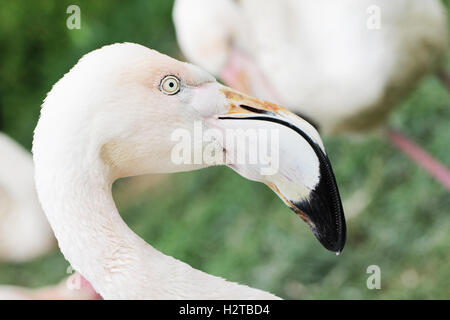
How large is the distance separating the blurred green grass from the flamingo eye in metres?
2.14

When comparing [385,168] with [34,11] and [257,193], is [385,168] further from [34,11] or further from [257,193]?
[34,11]

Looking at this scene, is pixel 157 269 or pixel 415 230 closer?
pixel 157 269

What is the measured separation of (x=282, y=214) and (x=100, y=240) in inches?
124

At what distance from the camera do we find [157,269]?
152 centimetres

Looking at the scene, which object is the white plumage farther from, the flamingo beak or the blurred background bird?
the flamingo beak

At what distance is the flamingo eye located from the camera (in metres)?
1.54

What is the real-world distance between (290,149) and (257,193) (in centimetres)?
347

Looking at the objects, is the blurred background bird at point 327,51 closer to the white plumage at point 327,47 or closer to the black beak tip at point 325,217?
the white plumage at point 327,47

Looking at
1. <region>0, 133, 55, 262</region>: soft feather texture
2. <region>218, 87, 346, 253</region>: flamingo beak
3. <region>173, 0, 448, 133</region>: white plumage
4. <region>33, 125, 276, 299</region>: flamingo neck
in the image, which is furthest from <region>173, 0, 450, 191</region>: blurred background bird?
<region>33, 125, 276, 299</region>: flamingo neck

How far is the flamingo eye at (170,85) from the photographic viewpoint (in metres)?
1.54

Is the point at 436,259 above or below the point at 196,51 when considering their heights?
below

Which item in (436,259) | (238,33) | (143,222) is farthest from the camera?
(143,222)

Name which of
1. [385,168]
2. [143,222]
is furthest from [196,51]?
[143,222]

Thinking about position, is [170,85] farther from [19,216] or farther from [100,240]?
[19,216]
